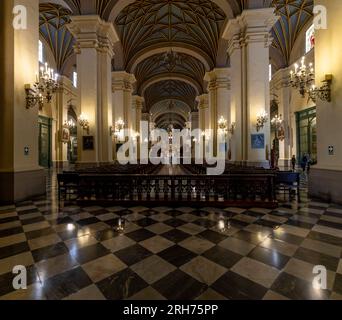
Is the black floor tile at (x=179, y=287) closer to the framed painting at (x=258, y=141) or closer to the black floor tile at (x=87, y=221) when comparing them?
the black floor tile at (x=87, y=221)

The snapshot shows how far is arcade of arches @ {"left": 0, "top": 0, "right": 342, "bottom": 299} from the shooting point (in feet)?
11.3

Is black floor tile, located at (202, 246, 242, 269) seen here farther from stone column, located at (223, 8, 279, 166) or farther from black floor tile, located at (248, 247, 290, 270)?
stone column, located at (223, 8, 279, 166)

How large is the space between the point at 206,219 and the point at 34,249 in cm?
304

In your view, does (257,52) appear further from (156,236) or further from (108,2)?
(156,236)

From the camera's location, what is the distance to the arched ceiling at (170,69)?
20072mm

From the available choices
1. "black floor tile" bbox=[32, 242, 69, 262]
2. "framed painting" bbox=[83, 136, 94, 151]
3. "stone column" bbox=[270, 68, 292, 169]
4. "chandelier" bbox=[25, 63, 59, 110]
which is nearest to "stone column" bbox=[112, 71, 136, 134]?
"framed painting" bbox=[83, 136, 94, 151]

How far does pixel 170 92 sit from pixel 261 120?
89.6 ft

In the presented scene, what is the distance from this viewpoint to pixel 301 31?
544 inches

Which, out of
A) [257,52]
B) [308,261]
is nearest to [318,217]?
[308,261]

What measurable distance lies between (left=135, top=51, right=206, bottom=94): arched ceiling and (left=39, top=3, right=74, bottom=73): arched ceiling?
6681mm

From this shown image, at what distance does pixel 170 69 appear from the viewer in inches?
892

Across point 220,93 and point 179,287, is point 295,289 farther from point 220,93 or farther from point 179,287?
point 220,93

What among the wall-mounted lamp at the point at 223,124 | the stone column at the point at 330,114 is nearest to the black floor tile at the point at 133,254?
the stone column at the point at 330,114

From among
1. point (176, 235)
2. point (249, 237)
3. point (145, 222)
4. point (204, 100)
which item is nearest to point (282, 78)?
point (204, 100)
